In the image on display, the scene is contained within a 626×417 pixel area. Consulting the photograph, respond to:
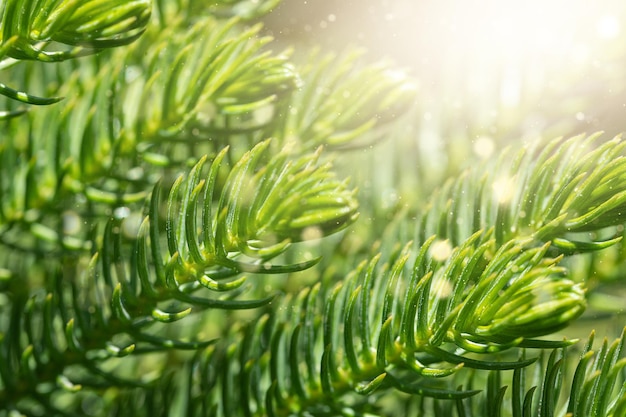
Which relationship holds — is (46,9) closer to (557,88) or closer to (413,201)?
(413,201)

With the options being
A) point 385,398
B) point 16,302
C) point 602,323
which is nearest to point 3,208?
point 16,302

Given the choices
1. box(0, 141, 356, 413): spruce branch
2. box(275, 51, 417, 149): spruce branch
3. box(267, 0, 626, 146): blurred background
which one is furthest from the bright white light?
box(0, 141, 356, 413): spruce branch

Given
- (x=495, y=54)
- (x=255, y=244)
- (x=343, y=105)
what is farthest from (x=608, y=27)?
(x=255, y=244)

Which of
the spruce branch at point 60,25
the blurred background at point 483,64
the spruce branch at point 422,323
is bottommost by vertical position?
the spruce branch at point 422,323

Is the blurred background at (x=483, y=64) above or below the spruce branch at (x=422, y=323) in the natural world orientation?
above

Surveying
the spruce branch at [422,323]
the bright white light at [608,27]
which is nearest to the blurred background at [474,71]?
the bright white light at [608,27]

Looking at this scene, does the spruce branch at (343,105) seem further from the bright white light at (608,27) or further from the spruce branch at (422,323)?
the bright white light at (608,27)

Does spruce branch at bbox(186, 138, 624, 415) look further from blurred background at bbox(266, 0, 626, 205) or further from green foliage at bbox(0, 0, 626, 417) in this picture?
blurred background at bbox(266, 0, 626, 205)

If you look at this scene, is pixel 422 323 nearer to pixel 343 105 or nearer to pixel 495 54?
pixel 343 105

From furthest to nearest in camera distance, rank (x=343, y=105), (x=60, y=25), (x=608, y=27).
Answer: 1. (x=608, y=27)
2. (x=343, y=105)
3. (x=60, y=25)

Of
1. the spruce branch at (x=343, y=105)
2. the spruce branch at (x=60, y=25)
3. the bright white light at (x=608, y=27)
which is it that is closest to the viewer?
the spruce branch at (x=60, y=25)
